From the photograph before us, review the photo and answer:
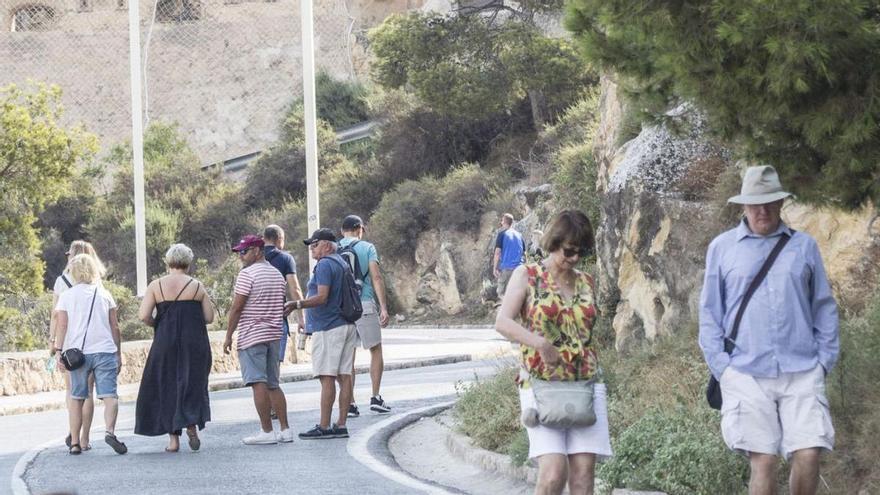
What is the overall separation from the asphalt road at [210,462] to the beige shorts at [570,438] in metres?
3.14

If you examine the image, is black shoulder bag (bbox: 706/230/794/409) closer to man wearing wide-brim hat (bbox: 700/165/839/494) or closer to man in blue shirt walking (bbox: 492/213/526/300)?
man wearing wide-brim hat (bbox: 700/165/839/494)

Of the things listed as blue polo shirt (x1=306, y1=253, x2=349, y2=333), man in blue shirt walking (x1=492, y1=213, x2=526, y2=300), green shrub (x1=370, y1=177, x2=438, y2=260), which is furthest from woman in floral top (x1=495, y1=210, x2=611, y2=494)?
green shrub (x1=370, y1=177, x2=438, y2=260)

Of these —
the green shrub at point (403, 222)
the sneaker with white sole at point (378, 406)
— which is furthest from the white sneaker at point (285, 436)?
the green shrub at point (403, 222)

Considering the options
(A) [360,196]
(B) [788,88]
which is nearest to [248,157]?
(A) [360,196]

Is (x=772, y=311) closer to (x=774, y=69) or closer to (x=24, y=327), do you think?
(x=774, y=69)

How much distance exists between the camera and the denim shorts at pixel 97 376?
13.1 meters

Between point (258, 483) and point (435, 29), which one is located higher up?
point (435, 29)

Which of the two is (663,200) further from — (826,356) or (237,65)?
(237,65)

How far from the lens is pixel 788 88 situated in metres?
8.36

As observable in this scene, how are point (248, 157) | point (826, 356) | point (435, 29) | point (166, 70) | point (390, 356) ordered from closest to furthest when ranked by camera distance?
point (826, 356)
point (390, 356)
point (435, 29)
point (248, 157)
point (166, 70)

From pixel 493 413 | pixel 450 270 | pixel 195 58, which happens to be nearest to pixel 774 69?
pixel 493 413

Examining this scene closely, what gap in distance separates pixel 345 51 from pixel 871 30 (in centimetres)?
6828

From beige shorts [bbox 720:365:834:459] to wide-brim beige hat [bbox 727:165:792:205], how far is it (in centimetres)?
82

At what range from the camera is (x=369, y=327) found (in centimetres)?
1517
